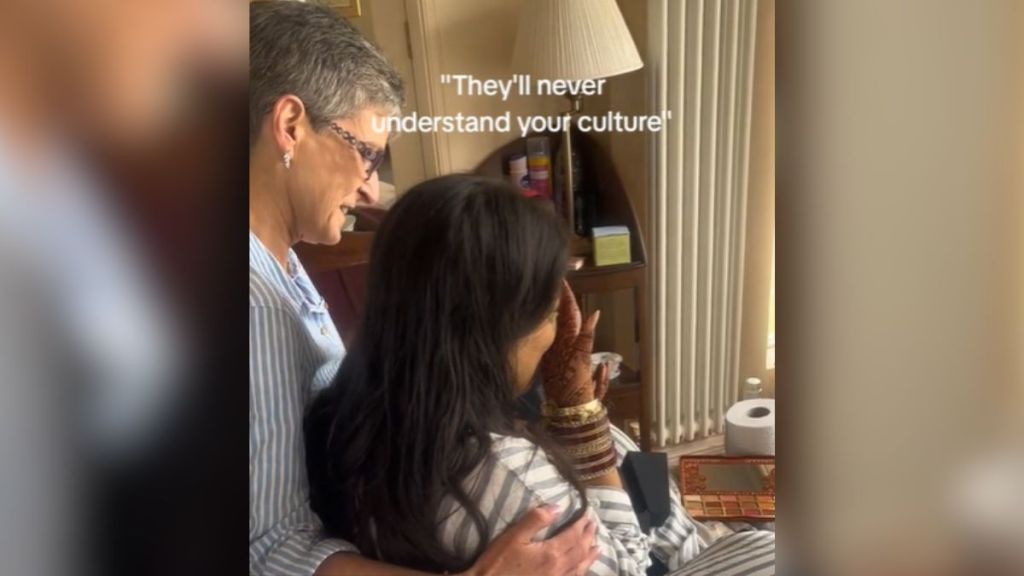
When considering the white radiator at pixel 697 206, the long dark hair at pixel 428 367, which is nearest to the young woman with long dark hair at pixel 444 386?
the long dark hair at pixel 428 367

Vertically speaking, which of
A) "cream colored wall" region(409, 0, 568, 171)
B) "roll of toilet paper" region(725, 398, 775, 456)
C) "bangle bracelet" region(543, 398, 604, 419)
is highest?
"cream colored wall" region(409, 0, 568, 171)

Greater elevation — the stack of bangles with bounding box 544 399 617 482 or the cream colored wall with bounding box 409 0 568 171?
the cream colored wall with bounding box 409 0 568 171

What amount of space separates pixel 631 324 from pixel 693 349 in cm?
9

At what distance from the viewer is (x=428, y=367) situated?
2.82ft

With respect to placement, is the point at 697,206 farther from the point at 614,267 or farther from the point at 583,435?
the point at 583,435

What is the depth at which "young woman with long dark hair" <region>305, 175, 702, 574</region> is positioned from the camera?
86 cm

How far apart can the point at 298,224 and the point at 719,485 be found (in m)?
0.47

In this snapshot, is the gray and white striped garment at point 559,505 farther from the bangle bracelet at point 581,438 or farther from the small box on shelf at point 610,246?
the small box on shelf at point 610,246

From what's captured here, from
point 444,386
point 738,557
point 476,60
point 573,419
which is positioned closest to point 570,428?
point 573,419

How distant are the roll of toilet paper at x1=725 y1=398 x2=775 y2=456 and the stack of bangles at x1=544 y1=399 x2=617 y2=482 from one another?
128mm

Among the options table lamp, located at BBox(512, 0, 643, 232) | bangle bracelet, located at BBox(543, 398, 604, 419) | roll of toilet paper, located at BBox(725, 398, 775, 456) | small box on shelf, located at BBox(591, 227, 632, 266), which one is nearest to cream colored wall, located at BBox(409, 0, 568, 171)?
table lamp, located at BBox(512, 0, 643, 232)

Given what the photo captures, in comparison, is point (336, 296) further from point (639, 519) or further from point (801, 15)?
point (801, 15)

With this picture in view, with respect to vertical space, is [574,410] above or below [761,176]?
below

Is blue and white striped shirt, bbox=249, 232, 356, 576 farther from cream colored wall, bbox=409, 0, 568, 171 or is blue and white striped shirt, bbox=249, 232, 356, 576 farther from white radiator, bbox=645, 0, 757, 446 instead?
white radiator, bbox=645, 0, 757, 446
